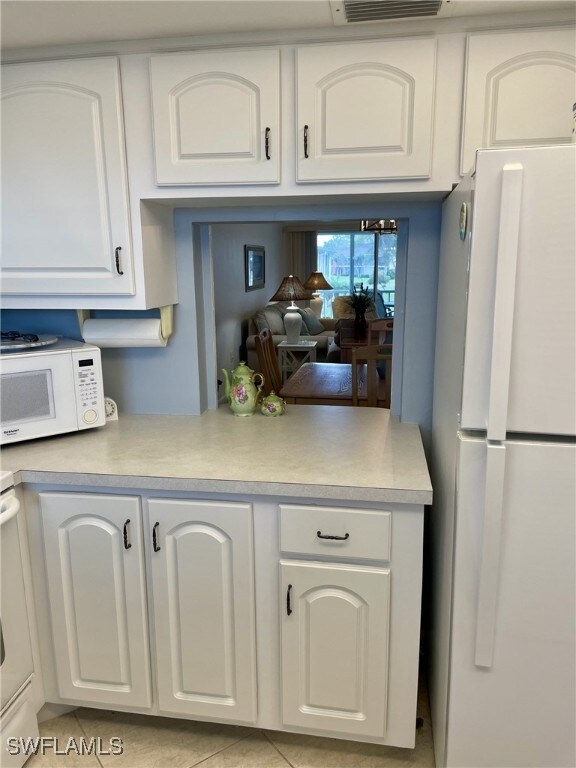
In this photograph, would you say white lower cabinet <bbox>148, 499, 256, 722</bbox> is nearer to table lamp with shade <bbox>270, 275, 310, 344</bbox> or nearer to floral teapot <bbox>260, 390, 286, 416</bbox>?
floral teapot <bbox>260, 390, 286, 416</bbox>

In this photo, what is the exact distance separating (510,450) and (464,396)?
159 millimetres

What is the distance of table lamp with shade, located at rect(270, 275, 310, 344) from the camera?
15.1 feet

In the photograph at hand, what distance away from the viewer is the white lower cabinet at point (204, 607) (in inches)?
64.5

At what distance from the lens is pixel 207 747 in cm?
181

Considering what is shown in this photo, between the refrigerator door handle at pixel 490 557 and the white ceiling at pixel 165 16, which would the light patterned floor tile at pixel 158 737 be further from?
the white ceiling at pixel 165 16

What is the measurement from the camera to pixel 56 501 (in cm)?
169

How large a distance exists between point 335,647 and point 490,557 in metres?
0.58

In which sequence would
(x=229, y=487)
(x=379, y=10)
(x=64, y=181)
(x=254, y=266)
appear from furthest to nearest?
(x=254, y=266), (x=64, y=181), (x=229, y=487), (x=379, y=10)

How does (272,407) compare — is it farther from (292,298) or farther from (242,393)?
(292,298)

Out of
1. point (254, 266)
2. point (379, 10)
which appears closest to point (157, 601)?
point (379, 10)

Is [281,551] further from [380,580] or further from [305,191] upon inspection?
[305,191]

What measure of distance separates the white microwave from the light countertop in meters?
0.06

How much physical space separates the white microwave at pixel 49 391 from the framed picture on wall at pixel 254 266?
3032 mm

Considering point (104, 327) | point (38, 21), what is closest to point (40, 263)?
point (104, 327)
